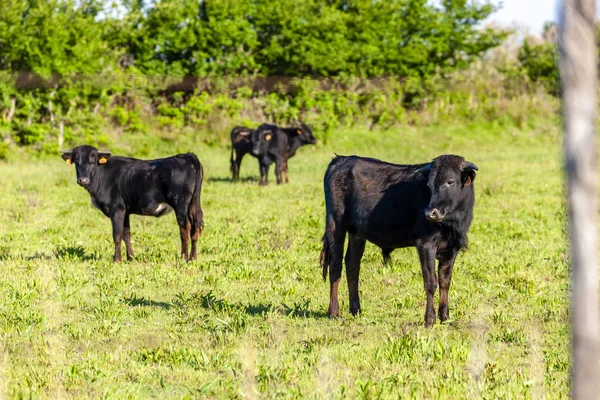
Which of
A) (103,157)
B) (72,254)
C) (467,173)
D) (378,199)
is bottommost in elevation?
→ (72,254)

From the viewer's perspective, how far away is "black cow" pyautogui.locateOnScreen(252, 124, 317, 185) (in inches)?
842

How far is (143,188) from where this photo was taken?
11781 millimetres

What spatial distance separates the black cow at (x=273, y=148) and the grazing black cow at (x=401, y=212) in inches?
486

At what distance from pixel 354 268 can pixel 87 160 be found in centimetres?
530

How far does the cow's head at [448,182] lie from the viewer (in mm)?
7438

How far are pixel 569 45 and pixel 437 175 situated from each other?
4.95m

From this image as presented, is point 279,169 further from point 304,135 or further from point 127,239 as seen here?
point 127,239

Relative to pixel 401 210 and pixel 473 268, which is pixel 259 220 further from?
pixel 401 210

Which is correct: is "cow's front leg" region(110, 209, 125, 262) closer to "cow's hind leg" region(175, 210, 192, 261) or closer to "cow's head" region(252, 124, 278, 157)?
"cow's hind leg" region(175, 210, 192, 261)

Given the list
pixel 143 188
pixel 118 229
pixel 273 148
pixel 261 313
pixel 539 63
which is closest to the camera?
pixel 261 313

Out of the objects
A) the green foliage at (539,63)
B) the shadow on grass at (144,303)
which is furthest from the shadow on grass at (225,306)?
the green foliage at (539,63)

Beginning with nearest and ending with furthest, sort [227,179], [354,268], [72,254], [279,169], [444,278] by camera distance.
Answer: [444,278]
[354,268]
[72,254]
[279,169]
[227,179]

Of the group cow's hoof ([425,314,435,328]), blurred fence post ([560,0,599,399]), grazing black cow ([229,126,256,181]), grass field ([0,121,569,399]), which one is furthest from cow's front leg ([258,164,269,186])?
blurred fence post ([560,0,599,399])

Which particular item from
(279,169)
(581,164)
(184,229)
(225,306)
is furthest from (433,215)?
(279,169)
